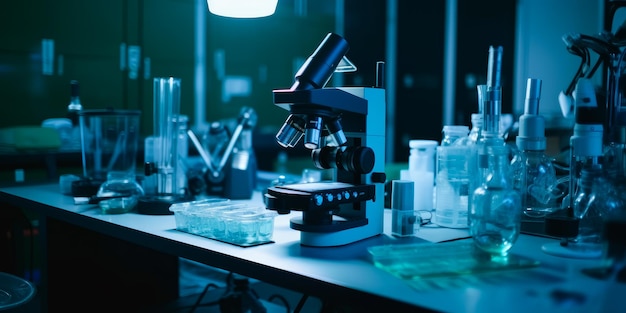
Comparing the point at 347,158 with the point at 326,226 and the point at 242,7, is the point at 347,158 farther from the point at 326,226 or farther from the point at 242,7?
the point at 242,7

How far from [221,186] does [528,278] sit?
1.10 metres

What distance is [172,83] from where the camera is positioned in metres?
1.64

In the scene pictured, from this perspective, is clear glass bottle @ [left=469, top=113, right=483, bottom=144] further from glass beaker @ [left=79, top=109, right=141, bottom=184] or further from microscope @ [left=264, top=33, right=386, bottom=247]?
glass beaker @ [left=79, top=109, right=141, bottom=184]

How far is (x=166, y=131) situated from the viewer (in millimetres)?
1661

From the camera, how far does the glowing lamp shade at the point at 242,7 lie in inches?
64.1

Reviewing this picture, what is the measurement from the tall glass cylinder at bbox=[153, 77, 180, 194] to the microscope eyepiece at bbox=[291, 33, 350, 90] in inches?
24.3

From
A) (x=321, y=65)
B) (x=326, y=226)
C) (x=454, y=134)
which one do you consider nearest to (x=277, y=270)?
(x=326, y=226)

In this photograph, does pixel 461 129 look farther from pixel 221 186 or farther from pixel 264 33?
pixel 264 33

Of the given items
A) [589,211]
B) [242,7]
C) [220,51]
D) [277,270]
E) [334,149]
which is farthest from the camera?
[220,51]

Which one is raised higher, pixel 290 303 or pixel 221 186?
pixel 221 186

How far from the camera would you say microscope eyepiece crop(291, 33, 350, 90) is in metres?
1.11

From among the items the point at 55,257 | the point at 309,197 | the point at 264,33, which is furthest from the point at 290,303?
the point at 264,33

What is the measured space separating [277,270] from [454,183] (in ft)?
1.83

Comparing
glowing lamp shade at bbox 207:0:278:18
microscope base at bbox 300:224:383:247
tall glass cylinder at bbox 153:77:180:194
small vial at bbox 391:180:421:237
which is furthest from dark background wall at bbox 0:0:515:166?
microscope base at bbox 300:224:383:247
